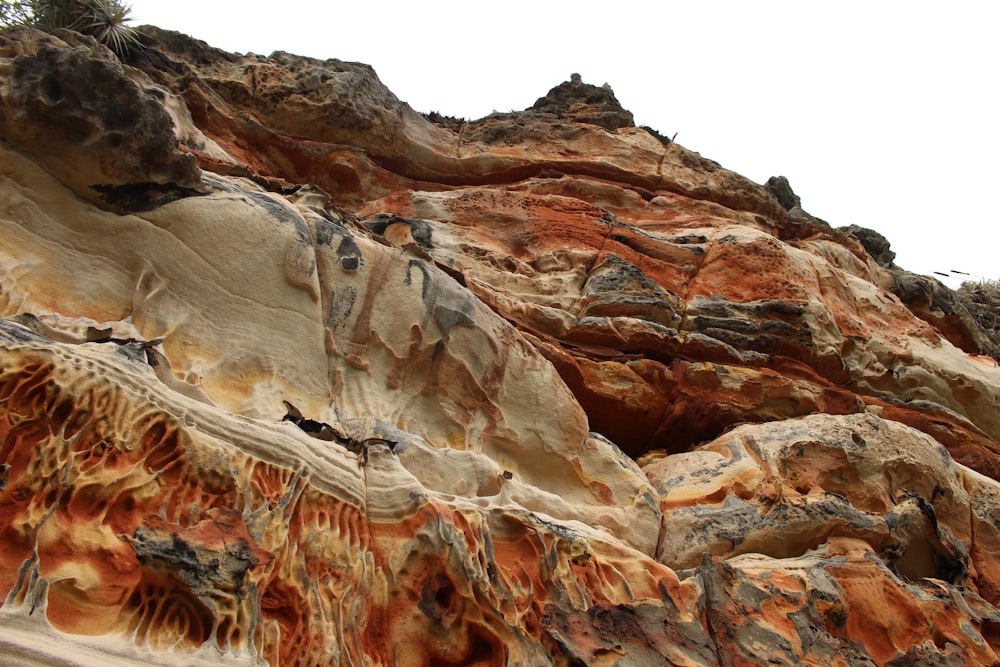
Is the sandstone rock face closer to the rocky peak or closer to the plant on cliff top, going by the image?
the plant on cliff top

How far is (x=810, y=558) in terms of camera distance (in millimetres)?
5848

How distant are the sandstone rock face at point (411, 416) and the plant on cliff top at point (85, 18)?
1.07 feet

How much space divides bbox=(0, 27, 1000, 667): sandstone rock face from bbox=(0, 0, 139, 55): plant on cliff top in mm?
325

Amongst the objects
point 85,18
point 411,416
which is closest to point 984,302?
point 411,416

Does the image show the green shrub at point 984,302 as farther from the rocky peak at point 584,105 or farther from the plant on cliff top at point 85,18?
the plant on cliff top at point 85,18

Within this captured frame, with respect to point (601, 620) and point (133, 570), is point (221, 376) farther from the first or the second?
point (601, 620)

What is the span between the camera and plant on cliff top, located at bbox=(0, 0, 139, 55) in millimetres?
8781

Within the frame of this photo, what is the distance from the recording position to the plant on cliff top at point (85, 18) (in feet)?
28.8

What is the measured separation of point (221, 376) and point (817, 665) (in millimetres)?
3860

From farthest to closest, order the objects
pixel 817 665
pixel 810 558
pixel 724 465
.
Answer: pixel 724 465
pixel 810 558
pixel 817 665

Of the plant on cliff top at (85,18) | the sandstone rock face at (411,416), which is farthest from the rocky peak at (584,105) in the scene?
the plant on cliff top at (85,18)

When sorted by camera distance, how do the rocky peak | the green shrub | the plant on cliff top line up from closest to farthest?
the plant on cliff top, the rocky peak, the green shrub

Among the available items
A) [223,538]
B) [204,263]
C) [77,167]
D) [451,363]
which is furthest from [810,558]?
[77,167]

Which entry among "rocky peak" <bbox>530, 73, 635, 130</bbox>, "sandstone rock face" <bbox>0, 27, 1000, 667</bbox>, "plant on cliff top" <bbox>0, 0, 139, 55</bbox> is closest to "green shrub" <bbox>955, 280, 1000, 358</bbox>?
"sandstone rock face" <bbox>0, 27, 1000, 667</bbox>
